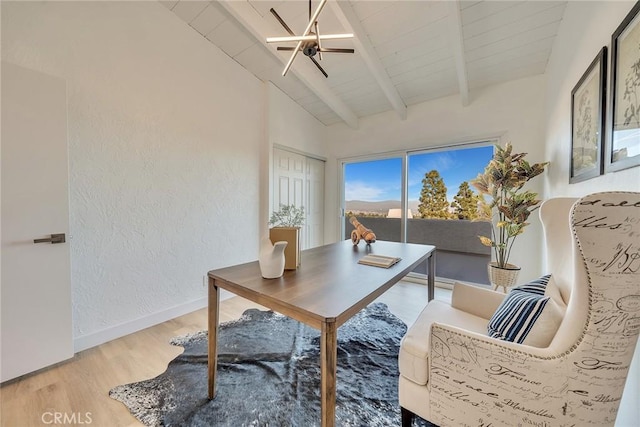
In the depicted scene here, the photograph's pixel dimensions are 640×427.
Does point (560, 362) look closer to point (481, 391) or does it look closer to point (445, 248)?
point (481, 391)

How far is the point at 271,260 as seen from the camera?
1231 mm

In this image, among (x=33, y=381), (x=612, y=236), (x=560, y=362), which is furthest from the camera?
(x=33, y=381)

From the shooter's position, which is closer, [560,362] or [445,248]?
[560,362]

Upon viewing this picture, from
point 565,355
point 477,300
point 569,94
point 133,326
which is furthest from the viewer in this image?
point 133,326

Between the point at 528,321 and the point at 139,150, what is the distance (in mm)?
2908

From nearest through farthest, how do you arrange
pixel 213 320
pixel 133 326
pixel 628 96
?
pixel 628 96
pixel 213 320
pixel 133 326

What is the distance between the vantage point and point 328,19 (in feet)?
7.43

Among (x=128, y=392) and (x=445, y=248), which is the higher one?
(x=445, y=248)

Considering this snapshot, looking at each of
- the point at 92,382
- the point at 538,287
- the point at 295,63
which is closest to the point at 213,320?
the point at 92,382

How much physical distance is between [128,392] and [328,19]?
10.6 feet

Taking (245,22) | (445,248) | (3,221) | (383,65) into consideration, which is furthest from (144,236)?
(445,248)

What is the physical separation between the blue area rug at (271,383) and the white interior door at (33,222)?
0.71 m

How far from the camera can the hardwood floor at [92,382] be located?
1312 millimetres

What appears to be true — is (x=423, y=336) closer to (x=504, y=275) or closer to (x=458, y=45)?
(x=504, y=275)
